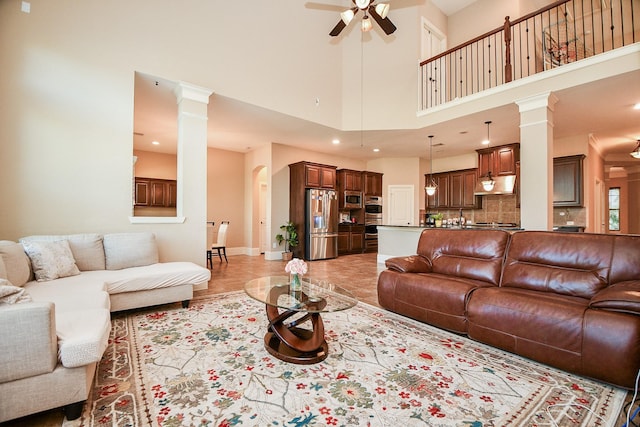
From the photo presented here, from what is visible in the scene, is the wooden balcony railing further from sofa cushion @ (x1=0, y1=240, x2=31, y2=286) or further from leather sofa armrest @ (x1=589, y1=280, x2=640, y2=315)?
sofa cushion @ (x1=0, y1=240, x2=31, y2=286)

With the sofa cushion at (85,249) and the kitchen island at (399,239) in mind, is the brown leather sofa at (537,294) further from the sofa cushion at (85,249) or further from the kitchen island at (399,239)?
the sofa cushion at (85,249)

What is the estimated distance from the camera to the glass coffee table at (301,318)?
2.10m

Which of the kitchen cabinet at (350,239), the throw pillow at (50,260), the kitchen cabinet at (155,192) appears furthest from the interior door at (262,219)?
the throw pillow at (50,260)

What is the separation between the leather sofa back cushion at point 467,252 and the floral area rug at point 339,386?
76cm

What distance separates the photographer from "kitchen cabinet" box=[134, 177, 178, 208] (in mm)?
8141

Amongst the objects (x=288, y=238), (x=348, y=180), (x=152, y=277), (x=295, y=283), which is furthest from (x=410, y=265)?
(x=348, y=180)

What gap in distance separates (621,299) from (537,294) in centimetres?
55

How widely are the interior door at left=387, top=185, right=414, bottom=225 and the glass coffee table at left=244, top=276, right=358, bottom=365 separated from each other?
687 cm

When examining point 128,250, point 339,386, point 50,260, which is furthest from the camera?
point 128,250

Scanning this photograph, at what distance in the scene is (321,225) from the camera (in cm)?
744

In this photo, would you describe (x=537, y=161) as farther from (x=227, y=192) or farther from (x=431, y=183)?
(x=227, y=192)

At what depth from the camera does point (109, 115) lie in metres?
3.72

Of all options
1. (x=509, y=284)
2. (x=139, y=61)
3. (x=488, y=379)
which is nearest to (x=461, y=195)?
(x=509, y=284)

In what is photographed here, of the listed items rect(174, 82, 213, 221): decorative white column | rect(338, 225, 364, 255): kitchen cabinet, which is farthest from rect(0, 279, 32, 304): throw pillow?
rect(338, 225, 364, 255): kitchen cabinet
